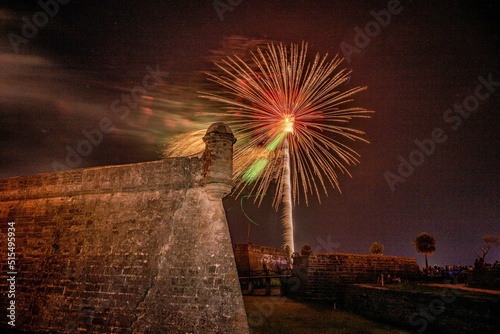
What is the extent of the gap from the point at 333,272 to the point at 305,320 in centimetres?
598

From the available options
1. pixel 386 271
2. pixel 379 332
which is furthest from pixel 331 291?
pixel 379 332

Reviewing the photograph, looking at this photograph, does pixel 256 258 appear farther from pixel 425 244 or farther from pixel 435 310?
pixel 435 310

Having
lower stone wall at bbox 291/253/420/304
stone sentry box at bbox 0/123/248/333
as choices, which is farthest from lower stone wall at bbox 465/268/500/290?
stone sentry box at bbox 0/123/248/333

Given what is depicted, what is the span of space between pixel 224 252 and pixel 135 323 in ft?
9.37

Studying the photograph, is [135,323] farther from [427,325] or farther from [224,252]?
[427,325]

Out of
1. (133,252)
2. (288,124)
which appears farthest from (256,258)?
(133,252)

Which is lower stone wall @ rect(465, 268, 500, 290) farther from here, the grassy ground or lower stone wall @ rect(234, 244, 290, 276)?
lower stone wall @ rect(234, 244, 290, 276)

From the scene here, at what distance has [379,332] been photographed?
9.78m

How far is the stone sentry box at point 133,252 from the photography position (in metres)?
7.66

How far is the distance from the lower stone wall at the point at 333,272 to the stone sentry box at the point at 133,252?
32.8 feet

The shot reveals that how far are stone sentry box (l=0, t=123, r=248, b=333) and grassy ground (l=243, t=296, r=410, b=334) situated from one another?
9.80 ft

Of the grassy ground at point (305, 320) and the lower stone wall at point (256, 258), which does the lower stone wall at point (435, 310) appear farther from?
the lower stone wall at point (256, 258)

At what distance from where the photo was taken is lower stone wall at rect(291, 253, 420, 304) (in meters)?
16.3

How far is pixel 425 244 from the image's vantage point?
2598cm
